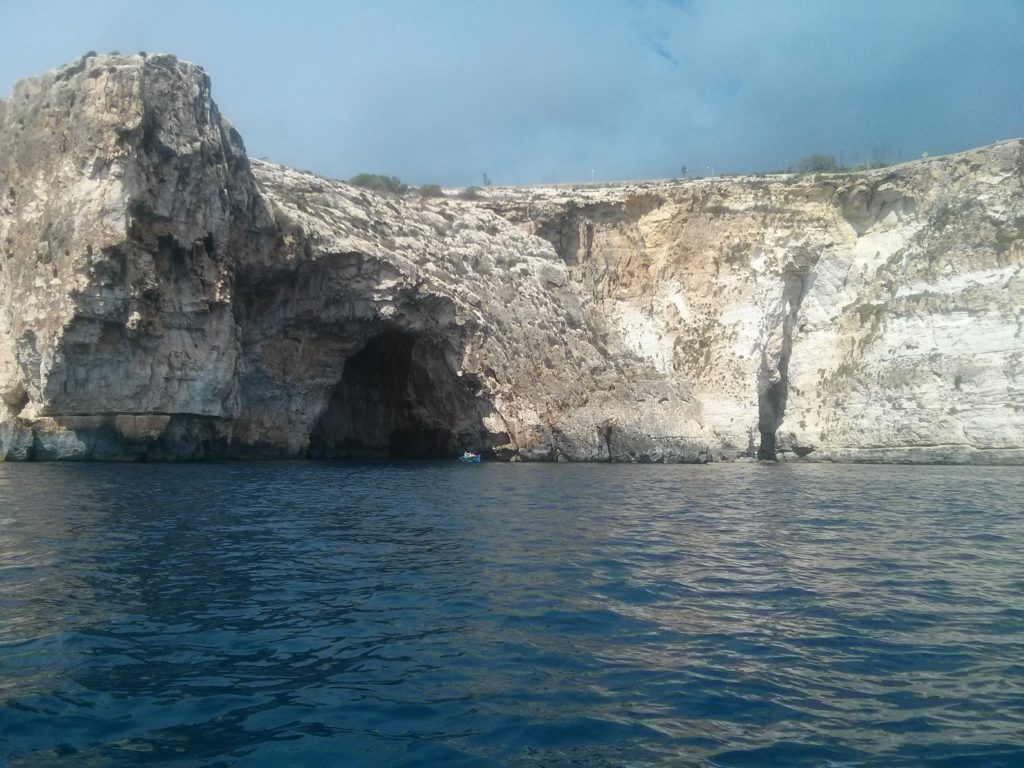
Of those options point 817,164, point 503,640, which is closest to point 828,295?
point 817,164

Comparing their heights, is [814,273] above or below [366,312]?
above

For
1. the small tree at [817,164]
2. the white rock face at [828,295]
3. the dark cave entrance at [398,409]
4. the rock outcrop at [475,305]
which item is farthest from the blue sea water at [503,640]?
the small tree at [817,164]

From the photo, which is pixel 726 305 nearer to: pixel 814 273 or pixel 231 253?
pixel 814 273

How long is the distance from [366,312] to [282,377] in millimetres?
4724

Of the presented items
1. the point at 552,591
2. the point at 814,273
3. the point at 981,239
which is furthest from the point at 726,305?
the point at 552,591

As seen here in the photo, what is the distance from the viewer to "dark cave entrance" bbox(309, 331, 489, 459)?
39531mm

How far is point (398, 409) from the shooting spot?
Result: 44000 mm

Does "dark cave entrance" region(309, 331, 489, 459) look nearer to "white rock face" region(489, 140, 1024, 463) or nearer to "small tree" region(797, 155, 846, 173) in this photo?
"white rock face" region(489, 140, 1024, 463)

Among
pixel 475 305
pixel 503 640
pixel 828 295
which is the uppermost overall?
pixel 828 295

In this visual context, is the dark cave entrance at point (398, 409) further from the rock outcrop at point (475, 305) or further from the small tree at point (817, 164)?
the small tree at point (817, 164)

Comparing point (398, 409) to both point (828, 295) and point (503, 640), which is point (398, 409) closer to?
point (828, 295)

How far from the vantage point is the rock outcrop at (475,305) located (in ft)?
87.9

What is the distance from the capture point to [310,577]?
9898 millimetres

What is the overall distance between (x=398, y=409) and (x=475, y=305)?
9516mm
